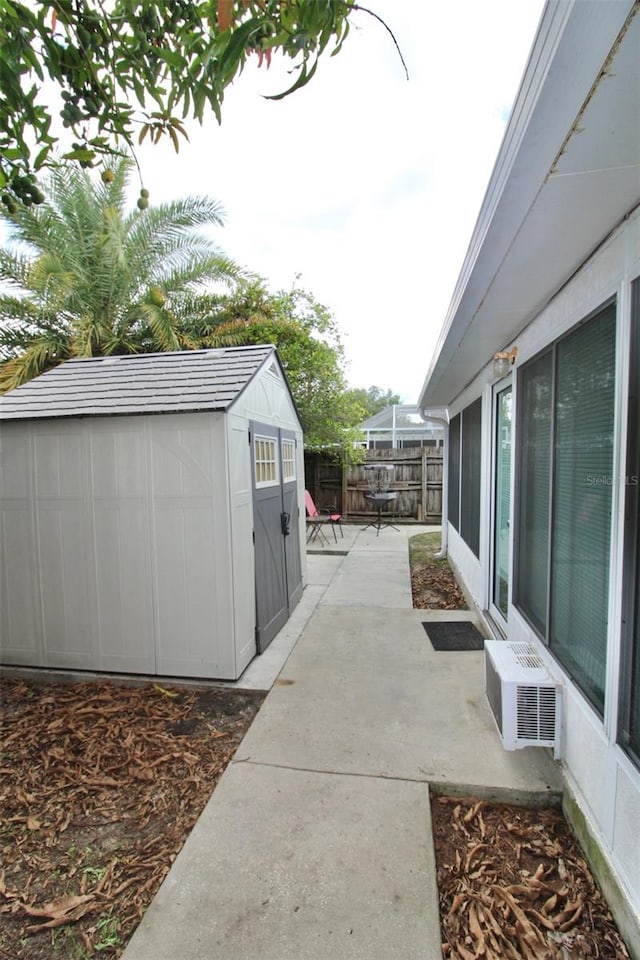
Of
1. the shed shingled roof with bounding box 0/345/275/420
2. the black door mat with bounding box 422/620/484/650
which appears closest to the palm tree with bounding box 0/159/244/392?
the shed shingled roof with bounding box 0/345/275/420

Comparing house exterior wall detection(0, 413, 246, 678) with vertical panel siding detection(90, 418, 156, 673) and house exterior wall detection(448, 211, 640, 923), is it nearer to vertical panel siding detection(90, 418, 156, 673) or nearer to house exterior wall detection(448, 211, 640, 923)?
vertical panel siding detection(90, 418, 156, 673)

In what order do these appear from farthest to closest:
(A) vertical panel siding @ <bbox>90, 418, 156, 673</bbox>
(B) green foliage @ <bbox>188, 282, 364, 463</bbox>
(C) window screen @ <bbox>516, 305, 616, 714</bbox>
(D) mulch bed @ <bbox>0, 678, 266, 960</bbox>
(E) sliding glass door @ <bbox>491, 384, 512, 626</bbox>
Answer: (B) green foliage @ <bbox>188, 282, 364, 463</bbox>
(E) sliding glass door @ <bbox>491, 384, 512, 626</bbox>
(A) vertical panel siding @ <bbox>90, 418, 156, 673</bbox>
(C) window screen @ <bbox>516, 305, 616, 714</bbox>
(D) mulch bed @ <bbox>0, 678, 266, 960</bbox>

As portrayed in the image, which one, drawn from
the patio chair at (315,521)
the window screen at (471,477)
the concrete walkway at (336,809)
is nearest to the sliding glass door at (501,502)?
the window screen at (471,477)

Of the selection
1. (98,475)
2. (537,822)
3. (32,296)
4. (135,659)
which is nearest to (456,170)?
(98,475)

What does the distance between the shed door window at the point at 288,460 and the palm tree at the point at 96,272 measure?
4190mm

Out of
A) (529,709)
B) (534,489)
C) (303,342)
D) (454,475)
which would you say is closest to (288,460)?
(534,489)

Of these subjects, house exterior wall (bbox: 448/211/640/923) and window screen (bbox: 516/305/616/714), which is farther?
window screen (bbox: 516/305/616/714)

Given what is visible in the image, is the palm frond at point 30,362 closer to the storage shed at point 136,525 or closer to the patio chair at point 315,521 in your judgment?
the storage shed at point 136,525

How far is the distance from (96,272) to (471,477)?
7.73 meters

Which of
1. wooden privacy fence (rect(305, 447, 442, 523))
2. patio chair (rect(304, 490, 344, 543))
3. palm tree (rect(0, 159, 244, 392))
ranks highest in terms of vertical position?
palm tree (rect(0, 159, 244, 392))

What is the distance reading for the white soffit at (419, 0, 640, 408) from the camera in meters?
1.00

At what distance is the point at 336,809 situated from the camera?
217 cm

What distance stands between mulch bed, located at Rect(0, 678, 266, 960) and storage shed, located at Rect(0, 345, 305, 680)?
14.2 inches

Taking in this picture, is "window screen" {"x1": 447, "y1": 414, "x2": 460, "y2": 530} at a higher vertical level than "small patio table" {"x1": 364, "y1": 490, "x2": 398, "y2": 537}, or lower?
higher
